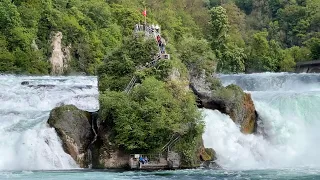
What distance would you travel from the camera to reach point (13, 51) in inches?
2039

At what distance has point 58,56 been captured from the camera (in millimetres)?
54500

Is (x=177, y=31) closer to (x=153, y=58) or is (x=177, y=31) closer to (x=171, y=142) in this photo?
(x=153, y=58)

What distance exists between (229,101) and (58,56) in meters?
26.5

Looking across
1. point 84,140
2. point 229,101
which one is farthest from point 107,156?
point 229,101

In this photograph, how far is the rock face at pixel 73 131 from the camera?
2694 cm

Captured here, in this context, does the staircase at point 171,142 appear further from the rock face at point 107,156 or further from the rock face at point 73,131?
the rock face at point 73,131

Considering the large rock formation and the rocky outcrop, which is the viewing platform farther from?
the rocky outcrop

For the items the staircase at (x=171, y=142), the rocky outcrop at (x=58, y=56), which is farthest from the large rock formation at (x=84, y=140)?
the rocky outcrop at (x=58, y=56)

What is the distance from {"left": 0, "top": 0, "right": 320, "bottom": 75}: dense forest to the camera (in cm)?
5153

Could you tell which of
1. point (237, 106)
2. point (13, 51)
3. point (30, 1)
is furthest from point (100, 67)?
point (30, 1)

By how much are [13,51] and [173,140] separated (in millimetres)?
28461

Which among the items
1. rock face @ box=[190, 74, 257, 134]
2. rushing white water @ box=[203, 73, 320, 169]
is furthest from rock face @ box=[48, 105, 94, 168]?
rock face @ box=[190, 74, 257, 134]

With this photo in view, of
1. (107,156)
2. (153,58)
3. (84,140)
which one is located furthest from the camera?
(153,58)

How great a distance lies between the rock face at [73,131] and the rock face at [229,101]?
26.3 ft
